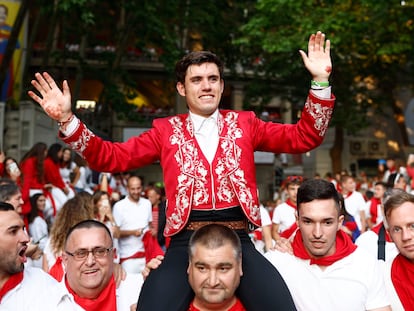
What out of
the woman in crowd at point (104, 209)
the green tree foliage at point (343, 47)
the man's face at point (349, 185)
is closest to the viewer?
the woman in crowd at point (104, 209)

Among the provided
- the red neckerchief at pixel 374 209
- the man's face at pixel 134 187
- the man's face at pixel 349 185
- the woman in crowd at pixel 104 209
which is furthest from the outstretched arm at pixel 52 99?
the man's face at pixel 349 185

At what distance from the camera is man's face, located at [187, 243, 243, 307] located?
3082 millimetres

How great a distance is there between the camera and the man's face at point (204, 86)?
355 cm

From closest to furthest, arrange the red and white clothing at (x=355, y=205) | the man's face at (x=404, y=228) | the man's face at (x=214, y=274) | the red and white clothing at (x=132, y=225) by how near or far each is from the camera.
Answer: the man's face at (x=214, y=274)
the man's face at (x=404, y=228)
the red and white clothing at (x=132, y=225)
the red and white clothing at (x=355, y=205)

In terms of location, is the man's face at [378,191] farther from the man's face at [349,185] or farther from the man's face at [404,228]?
the man's face at [404,228]

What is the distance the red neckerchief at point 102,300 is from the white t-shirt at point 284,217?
525 cm

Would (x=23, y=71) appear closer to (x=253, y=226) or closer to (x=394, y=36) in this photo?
(x=394, y=36)

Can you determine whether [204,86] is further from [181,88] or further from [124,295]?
[124,295]

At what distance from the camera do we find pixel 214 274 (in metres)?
3.10

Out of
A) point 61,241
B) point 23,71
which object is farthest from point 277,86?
point 61,241

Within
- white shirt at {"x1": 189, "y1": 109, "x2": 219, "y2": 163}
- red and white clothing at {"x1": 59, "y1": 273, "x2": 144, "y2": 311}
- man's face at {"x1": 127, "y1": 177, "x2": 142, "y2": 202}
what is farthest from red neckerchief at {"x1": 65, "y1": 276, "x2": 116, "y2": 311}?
man's face at {"x1": 127, "y1": 177, "x2": 142, "y2": 202}

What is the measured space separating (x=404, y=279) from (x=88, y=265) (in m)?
2.43

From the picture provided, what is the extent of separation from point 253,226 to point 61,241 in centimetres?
295

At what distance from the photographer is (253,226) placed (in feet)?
11.7
